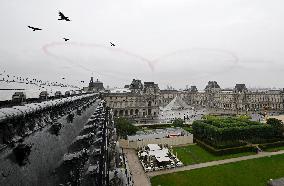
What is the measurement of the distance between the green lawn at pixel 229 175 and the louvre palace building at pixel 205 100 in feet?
210

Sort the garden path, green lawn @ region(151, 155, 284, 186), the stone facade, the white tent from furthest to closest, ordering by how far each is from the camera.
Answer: the stone facade → the white tent → the garden path → green lawn @ region(151, 155, 284, 186)

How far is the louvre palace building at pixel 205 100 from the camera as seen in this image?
12394 cm

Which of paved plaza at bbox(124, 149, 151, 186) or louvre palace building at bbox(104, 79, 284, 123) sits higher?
louvre palace building at bbox(104, 79, 284, 123)

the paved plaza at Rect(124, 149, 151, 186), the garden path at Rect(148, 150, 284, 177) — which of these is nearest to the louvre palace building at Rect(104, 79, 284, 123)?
the paved plaza at Rect(124, 149, 151, 186)

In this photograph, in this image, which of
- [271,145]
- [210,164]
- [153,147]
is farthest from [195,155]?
[271,145]

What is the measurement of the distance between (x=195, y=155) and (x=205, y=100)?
143 meters

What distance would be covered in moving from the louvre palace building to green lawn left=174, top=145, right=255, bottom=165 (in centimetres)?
5034

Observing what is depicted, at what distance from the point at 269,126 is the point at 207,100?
125807 mm

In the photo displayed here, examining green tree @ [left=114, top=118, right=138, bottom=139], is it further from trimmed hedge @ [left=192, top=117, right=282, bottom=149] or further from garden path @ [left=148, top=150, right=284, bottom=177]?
garden path @ [left=148, top=150, right=284, bottom=177]

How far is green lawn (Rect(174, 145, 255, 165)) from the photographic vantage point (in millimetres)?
54938

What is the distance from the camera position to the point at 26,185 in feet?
21.1

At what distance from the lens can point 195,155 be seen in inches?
2302

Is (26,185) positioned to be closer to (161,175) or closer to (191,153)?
(161,175)

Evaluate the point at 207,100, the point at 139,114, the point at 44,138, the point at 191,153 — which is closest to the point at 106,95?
the point at 139,114
